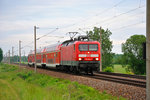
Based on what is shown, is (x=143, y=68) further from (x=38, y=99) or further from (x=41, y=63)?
(x=38, y=99)

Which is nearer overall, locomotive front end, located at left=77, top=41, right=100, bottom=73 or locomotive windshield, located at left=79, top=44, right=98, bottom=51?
locomotive front end, located at left=77, top=41, right=100, bottom=73

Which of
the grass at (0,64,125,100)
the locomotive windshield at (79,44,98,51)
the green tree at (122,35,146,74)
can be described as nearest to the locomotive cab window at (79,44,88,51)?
the locomotive windshield at (79,44,98,51)

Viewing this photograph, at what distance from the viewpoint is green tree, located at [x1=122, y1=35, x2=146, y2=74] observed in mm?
59250

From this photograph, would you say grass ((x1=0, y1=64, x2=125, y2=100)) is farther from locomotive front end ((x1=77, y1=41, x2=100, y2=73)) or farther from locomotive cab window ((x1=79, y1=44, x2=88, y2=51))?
locomotive cab window ((x1=79, y1=44, x2=88, y2=51))

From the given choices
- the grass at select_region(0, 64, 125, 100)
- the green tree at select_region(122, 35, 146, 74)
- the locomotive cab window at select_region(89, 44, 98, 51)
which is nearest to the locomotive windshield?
the locomotive cab window at select_region(89, 44, 98, 51)

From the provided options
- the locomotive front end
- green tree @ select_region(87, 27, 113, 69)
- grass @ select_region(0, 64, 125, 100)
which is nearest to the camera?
grass @ select_region(0, 64, 125, 100)

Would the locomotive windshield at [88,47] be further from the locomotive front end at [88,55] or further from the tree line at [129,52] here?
the tree line at [129,52]

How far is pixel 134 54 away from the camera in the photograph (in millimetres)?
62250

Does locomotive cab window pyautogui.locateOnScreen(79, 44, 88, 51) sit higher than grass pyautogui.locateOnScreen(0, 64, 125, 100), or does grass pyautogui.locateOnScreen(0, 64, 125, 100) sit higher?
locomotive cab window pyautogui.locateOnScreen(79, 44, 88, 51)

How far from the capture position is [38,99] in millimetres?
9141

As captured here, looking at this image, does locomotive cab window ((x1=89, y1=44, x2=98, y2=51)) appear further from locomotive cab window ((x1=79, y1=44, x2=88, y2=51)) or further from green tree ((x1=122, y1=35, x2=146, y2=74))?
green tree ((x1=122, y1=35, x2=146, y2=74))

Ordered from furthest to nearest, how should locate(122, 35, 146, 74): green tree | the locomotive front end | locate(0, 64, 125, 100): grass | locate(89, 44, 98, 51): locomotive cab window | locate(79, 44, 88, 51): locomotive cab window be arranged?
locate(122, 35, 146, 74): green tree
locate(89, 44, 98, 51): locomotive cab window
locate(79, 44, 88, 51): locomotive cab window
the locomotive front end
locate(0, 64, 125, 100): grass

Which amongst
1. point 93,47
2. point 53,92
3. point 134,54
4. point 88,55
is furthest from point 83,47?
point 134,54

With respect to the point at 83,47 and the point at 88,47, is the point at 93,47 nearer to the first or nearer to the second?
the point at 88,47
